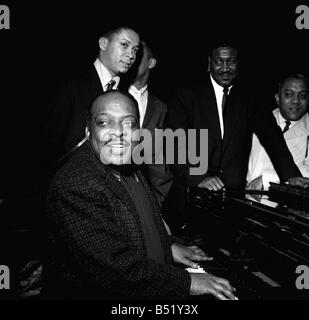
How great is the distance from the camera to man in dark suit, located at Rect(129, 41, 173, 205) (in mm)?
4094

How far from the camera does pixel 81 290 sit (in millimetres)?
1956

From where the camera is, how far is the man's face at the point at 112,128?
2154 millimetres

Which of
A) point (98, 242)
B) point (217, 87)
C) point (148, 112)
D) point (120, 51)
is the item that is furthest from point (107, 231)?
point (148, 112)

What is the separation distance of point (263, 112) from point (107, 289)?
2452 millimetres

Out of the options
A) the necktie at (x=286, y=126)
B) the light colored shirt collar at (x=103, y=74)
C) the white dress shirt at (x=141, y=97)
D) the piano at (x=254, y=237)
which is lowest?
the piano at (x=254, y=237)

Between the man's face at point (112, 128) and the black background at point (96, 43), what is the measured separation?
7.42 feet

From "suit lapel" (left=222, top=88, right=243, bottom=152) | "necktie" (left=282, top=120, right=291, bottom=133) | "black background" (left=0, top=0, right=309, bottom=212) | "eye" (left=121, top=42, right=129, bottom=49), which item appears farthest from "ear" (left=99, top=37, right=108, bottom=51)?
"necktie" (left=282, top=120, right=291, bottom=133)

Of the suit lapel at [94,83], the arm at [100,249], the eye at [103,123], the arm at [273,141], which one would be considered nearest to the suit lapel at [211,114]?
the arm at [273,141]

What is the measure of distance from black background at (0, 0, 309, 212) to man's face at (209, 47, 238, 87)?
1225 mm

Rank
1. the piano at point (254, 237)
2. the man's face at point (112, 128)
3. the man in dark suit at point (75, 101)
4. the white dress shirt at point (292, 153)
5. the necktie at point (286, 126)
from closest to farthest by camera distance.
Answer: the piano at point (254, 237) < the man's face at point (112, 128) < the man in dark suit at point (75, 101) < the white dress shirt at point (292, 153) < the necktie at point (286, 126)

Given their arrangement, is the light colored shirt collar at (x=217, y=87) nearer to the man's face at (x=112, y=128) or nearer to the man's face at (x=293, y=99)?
the man's face at (x=293, y=99)

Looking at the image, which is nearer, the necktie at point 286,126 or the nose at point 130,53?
the nose at point 130,53

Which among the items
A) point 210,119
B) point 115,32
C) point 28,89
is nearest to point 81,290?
point 210,119

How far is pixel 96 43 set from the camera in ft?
15.9
